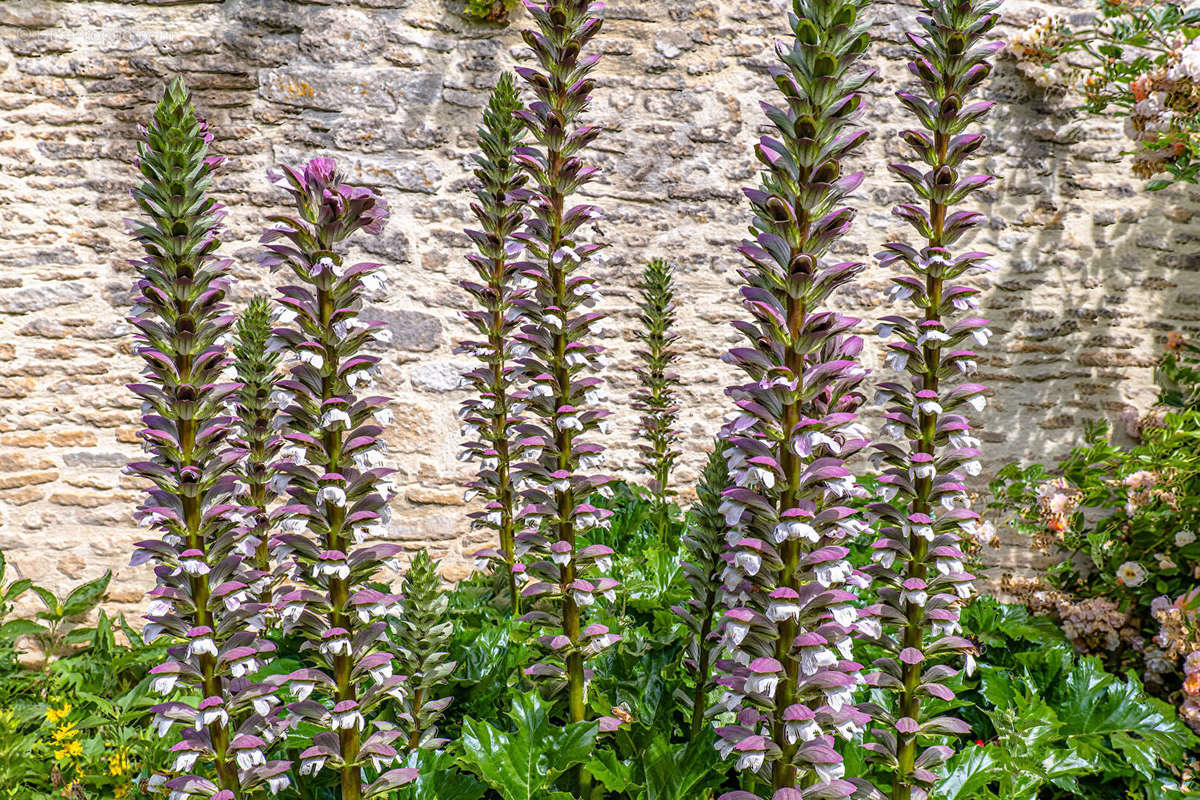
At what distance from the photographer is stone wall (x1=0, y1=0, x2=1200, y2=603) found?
15.0 ft

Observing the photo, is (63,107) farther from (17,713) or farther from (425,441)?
(17,713)

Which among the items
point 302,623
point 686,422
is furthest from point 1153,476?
point 302,623

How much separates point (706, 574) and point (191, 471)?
1.11m

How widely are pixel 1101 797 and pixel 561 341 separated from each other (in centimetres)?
250

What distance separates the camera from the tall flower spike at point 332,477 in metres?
1.51

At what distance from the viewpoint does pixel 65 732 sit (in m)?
2.98

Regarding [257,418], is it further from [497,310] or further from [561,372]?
[561,372]

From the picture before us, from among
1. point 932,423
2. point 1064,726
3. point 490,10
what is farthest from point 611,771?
point 490,10

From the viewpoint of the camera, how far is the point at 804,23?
4.33 ft

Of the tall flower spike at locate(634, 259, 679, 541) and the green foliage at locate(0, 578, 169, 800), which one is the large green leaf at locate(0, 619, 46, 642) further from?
the tall flower spike at locate(634, 259, 679, 541)

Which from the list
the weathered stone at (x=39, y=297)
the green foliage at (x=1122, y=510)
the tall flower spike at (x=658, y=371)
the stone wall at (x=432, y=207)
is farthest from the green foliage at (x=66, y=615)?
the green foliage at (x=1122, y=510)

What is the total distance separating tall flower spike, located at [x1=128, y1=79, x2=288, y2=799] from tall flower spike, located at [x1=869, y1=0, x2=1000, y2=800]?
4.30ft

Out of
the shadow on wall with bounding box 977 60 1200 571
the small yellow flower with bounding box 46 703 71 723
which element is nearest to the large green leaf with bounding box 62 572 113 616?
the small yellow flower with bounding box 46 703 71 723

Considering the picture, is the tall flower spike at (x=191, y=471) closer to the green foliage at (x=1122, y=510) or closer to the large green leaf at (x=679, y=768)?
the large green leaf at (x=679, y=768)
